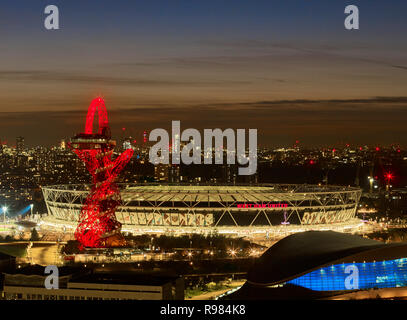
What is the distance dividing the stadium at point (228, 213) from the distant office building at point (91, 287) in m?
27.0

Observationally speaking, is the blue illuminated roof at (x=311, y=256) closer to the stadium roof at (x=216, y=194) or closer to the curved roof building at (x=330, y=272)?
the curved roof building at (x=330, y=272)

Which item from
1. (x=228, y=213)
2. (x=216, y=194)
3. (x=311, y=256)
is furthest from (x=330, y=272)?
(x=216, y=194)

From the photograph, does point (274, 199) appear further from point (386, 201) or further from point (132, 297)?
point (386, 201)

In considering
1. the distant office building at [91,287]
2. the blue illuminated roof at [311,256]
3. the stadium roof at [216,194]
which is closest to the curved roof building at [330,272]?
the blue illuminated roof at [311,256]

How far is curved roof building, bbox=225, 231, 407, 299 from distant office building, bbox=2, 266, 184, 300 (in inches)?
208

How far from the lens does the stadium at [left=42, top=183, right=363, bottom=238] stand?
66.4 m

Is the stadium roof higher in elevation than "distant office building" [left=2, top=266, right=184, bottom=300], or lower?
higher

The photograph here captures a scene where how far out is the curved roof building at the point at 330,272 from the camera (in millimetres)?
39250

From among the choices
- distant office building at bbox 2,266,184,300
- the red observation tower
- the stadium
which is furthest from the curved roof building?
the stadium

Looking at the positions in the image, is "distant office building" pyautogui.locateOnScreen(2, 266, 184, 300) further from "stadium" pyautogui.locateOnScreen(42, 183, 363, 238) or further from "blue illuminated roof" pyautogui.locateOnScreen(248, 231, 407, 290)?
"stadium" pyautogui.locateOnScreen(42, 183, 363, 238)

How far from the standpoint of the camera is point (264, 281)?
40188 millimetres

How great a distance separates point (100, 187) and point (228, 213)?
49.2 feet

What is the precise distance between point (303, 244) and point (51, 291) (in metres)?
16.1

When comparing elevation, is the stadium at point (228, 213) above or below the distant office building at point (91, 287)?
above
